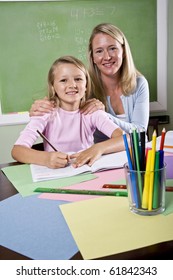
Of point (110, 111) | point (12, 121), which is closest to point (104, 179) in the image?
point (110, 111)

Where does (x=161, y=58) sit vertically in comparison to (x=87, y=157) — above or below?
above

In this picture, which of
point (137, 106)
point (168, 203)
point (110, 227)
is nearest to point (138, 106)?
point (137, 106)

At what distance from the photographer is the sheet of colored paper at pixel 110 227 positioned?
0.50 m

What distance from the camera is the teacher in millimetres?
1480

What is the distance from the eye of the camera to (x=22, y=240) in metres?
0.53

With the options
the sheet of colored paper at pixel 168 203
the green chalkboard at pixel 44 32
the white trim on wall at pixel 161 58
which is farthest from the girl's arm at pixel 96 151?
the white trim on wall at pixel 161 58

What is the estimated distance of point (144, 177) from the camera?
0.59 m

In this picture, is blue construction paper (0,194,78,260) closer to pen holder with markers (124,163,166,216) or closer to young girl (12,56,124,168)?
pen holder with markers (124,163,166,216)

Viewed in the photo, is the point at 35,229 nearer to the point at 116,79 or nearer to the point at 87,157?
the point at 87,157

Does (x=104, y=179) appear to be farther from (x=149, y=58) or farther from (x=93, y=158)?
(x=149, y=58)

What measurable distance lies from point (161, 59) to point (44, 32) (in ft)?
2.53

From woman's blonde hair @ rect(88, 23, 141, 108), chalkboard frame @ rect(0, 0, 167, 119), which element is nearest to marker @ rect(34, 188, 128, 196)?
woman's blonde hair @ rect(88, 23, 141, 108)

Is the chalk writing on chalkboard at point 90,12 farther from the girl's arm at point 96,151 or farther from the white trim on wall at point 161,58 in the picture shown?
the girl's arm at point 96,151
